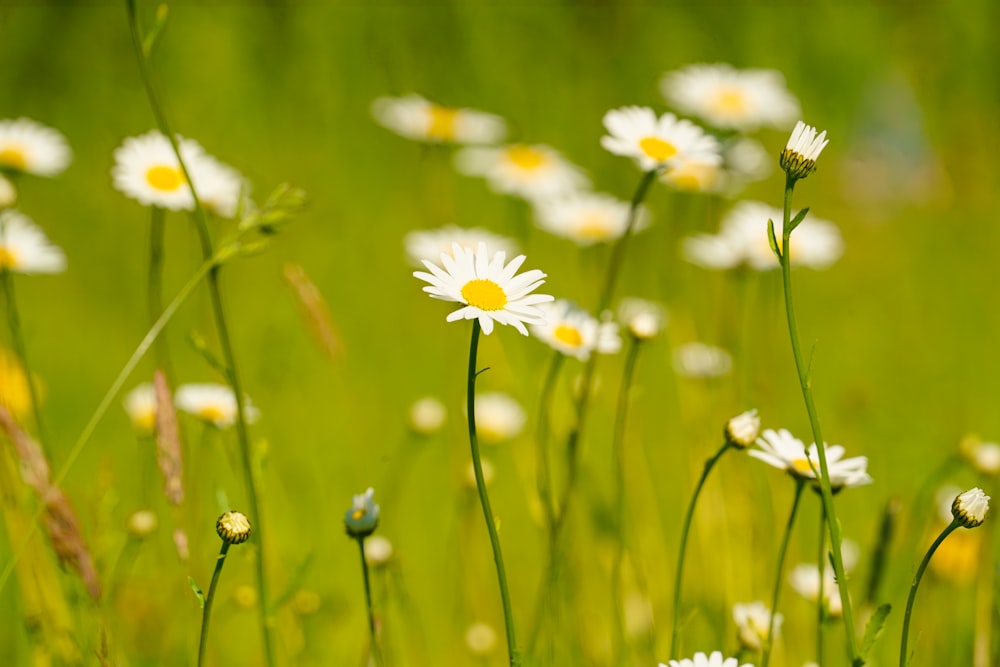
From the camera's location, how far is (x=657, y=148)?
2.96 feet

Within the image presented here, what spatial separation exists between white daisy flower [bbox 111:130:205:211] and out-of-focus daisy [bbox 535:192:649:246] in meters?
0.50

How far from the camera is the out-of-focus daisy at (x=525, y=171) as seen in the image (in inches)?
58.9

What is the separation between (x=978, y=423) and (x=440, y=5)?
1.78m

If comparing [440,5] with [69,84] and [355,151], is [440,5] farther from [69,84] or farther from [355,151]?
[69,84]

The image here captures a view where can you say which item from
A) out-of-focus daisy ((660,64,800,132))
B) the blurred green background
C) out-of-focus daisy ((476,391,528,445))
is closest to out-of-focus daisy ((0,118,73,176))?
the blurred green background

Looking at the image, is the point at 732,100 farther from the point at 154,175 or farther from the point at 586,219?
the point at 154,175

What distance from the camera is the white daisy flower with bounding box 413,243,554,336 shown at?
626 mm

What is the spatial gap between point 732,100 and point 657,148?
20.0 inches

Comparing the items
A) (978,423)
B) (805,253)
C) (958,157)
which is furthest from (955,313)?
(805,253)

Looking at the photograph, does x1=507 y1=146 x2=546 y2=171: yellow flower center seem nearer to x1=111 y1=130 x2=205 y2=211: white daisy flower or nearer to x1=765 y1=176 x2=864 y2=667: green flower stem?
x1=111 y1=130 x2=205 y2=211: white daisy flower

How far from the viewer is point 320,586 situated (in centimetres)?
138

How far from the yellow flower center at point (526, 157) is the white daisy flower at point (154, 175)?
2.12ft

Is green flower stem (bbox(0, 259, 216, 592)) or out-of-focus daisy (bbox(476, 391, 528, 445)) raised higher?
out-of-focus daisy (bbox(476, 391, 528, 445))

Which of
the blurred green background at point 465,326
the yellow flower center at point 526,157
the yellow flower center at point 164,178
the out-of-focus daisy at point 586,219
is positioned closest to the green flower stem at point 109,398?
the blurred green background at point 465,326
